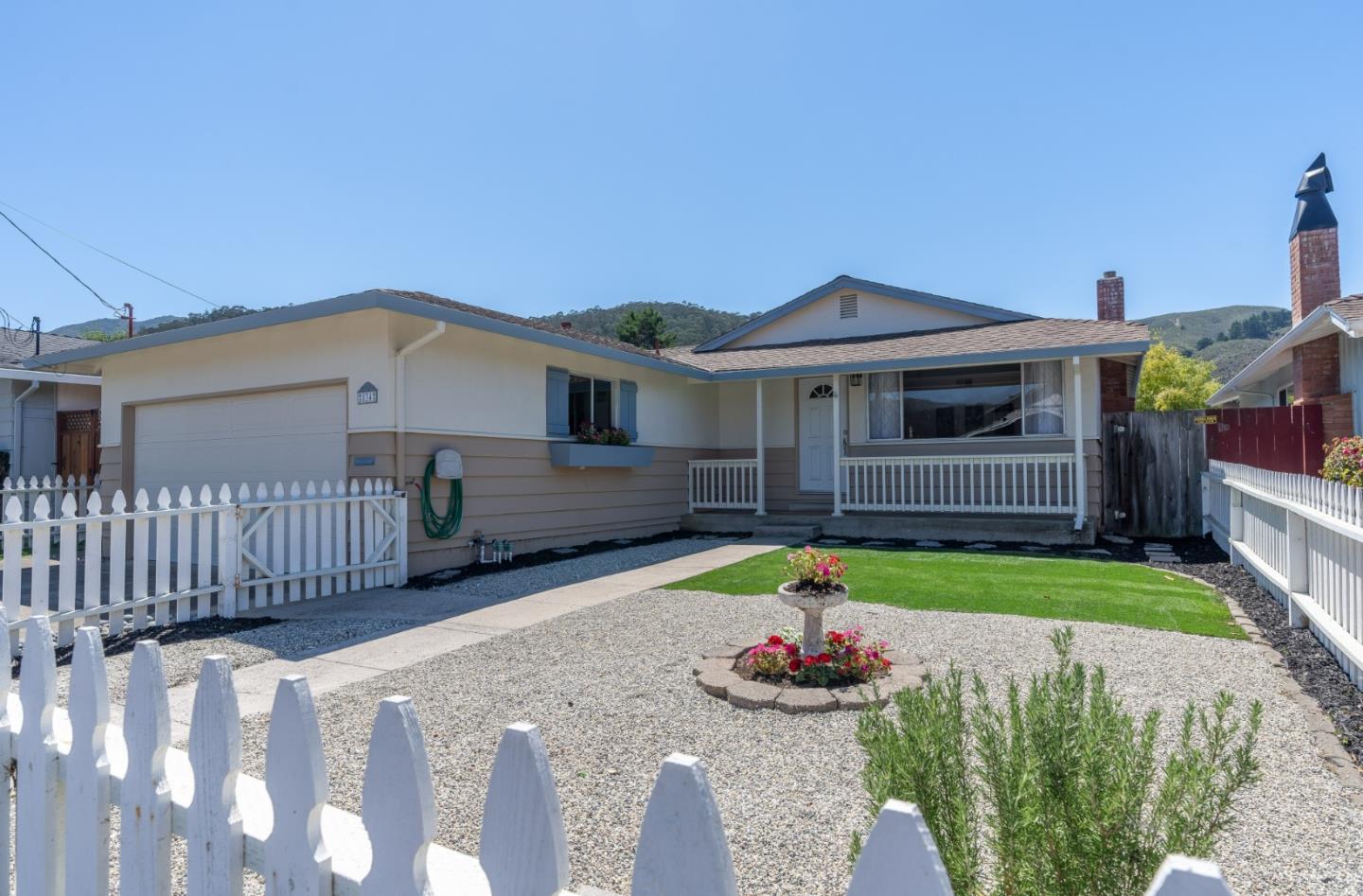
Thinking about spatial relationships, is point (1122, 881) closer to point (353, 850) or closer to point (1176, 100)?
point (353, 850)

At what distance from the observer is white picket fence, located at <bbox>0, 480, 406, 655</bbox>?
17.4ft

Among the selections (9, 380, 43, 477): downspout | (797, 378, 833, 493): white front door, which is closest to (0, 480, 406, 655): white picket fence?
(9, 380, 43, 477): downspout

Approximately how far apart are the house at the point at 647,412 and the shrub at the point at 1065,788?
7128 millimetres

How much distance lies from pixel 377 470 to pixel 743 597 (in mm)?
4414

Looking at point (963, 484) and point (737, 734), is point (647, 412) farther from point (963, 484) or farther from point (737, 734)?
point (737, 734)

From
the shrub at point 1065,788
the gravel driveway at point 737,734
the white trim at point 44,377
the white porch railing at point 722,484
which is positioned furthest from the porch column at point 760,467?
the white trim at point 44,377

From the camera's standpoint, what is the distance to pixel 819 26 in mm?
9898

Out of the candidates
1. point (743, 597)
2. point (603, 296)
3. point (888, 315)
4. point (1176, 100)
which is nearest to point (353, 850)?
point (743, 597)

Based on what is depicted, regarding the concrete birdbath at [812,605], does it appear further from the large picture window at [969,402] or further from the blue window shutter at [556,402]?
the large picture window at [969,402]

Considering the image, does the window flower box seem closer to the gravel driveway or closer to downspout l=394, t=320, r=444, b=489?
downspout l=394, t=320, r=444, b=489

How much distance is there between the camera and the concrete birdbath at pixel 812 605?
420 cm

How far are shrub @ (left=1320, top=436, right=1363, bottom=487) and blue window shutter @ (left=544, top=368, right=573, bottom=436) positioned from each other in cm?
864

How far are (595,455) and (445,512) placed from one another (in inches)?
104

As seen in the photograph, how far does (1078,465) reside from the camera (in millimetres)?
10594
